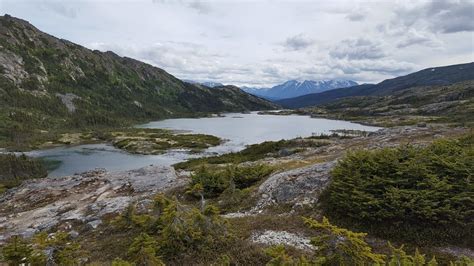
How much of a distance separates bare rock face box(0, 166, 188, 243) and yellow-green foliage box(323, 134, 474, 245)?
18320 millimetres

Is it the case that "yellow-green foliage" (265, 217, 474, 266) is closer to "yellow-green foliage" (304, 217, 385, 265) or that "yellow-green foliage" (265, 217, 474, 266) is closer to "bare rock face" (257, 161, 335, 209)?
"yellow-green foliage" (304, 217, 385, 265)

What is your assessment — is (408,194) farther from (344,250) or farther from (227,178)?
(227,178)

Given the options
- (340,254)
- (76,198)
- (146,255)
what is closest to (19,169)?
(76,198)

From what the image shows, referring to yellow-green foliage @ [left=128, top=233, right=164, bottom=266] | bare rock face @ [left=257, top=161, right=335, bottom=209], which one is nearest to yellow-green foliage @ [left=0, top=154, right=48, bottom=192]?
bare rock face @ [left=257, top=161, right=335, bottom=209]

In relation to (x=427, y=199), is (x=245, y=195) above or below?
below

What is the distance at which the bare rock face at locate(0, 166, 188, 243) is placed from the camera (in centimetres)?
2995

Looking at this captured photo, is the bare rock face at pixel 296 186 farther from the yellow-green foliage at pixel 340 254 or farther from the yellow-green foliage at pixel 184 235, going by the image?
the yellow-green foliage at pixel 340 254

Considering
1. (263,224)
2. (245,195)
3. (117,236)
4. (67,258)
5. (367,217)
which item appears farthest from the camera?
(245,195)

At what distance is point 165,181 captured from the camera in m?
38.7

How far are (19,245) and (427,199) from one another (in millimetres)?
16877

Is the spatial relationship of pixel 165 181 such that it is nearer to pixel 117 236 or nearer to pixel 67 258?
pixel 117 236

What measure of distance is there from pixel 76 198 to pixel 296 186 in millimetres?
26761

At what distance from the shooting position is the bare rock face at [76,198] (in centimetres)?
2995

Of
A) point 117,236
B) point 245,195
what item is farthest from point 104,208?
point 245,195
